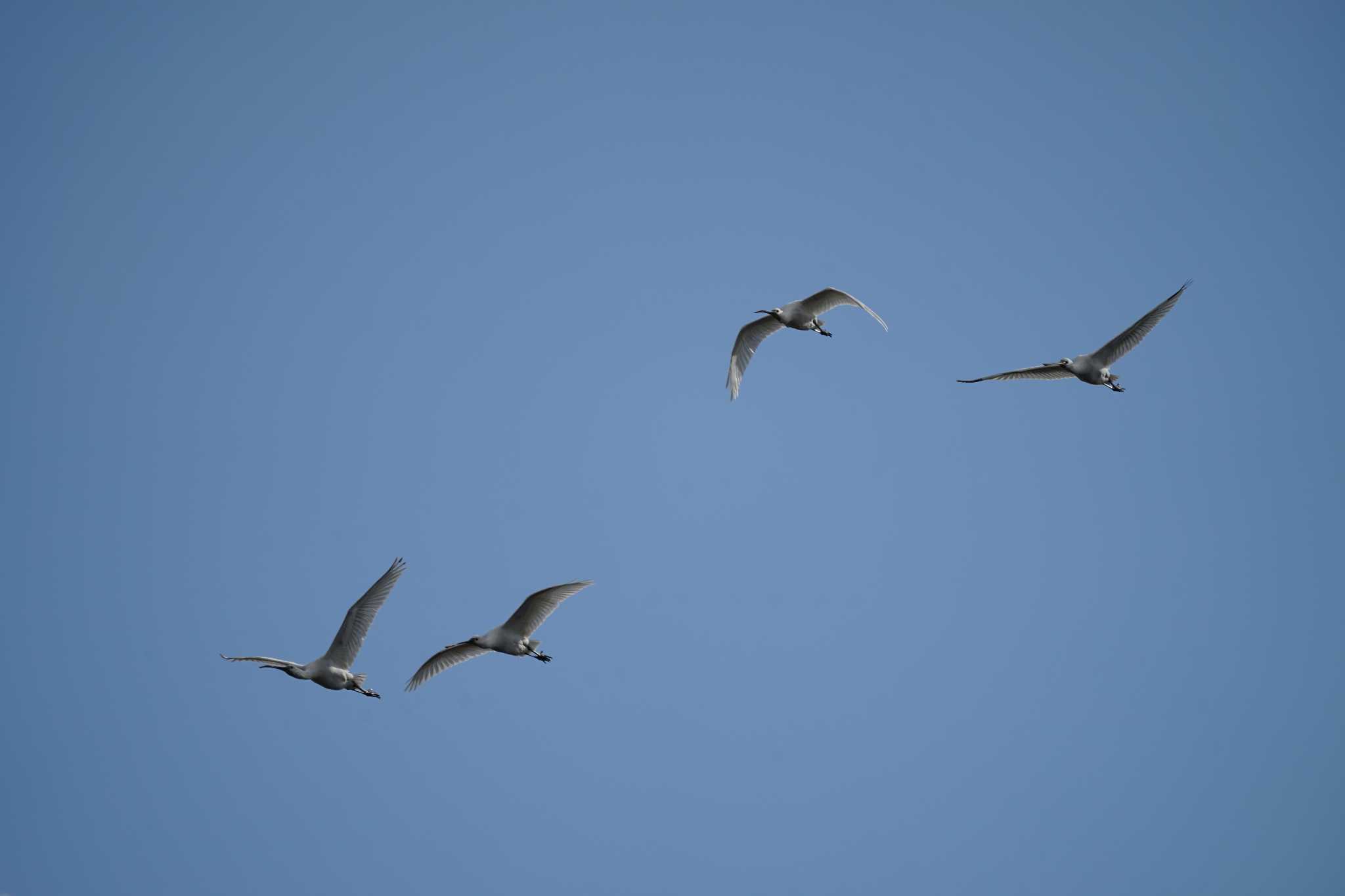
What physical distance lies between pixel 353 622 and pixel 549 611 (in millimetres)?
5745

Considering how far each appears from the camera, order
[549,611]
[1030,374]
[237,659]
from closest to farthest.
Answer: [237,659] → [549,611] → [1030,374]

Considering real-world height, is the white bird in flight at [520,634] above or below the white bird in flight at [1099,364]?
below

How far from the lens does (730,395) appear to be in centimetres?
4034

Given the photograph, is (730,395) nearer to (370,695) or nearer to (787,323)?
(787,323)

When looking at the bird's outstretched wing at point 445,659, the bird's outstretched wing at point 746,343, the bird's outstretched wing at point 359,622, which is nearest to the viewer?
the bird's outstretched wing at point 359,622

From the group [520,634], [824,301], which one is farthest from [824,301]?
[520,634]

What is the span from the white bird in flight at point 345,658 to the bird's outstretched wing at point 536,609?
12.1 ft

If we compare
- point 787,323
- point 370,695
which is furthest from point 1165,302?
point 370,695

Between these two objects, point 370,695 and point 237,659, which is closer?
point 237,659

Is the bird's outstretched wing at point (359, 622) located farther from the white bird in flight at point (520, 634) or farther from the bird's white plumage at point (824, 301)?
the bird's white plumage at point (824, 301)

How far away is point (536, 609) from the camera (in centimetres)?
3712

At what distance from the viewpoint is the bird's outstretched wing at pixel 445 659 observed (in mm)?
37938

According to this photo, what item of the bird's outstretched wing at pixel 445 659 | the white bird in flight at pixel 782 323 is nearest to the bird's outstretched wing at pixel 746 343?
the white bird in flight at pixel 782 323

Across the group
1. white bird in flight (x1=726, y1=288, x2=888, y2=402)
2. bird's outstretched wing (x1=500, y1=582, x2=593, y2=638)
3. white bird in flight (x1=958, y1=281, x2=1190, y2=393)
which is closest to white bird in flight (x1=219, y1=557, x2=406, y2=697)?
bird's outstretched wing (x1=500, y1=582, x2=593, y2=638)
